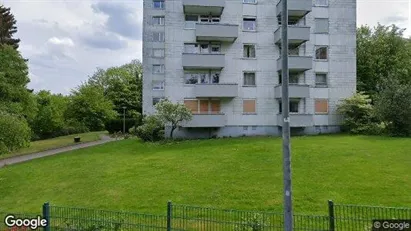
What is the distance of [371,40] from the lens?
44000 mm

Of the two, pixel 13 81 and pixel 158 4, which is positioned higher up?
pixel 158 4

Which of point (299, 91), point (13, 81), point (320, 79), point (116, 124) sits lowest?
point (116, 124)

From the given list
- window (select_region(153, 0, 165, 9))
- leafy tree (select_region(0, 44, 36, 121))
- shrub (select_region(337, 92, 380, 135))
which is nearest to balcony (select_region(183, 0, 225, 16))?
Answer: shrub (select_region(337, 92, 380, 135))

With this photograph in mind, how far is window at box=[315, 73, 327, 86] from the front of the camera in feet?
107

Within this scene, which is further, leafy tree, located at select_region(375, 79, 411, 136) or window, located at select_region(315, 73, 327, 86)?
window, located at select_region(315, 73, 327, 86)

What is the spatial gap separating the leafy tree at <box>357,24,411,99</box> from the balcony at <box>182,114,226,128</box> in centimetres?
1972

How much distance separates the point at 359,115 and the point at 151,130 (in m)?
18.5

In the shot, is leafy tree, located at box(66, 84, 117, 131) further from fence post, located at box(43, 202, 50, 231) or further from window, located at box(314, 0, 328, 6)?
fence post, located at box(43, 202, 50, 231)

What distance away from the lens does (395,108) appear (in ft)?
86.6

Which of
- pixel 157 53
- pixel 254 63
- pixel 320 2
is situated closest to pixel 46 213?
pixel 254 63

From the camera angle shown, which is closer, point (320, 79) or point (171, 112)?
point (171, 112)

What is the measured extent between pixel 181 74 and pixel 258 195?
19.5 meters

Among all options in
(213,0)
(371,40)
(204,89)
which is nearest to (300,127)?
(204,89)

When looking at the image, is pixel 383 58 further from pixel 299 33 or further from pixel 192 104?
pixel 192 104
